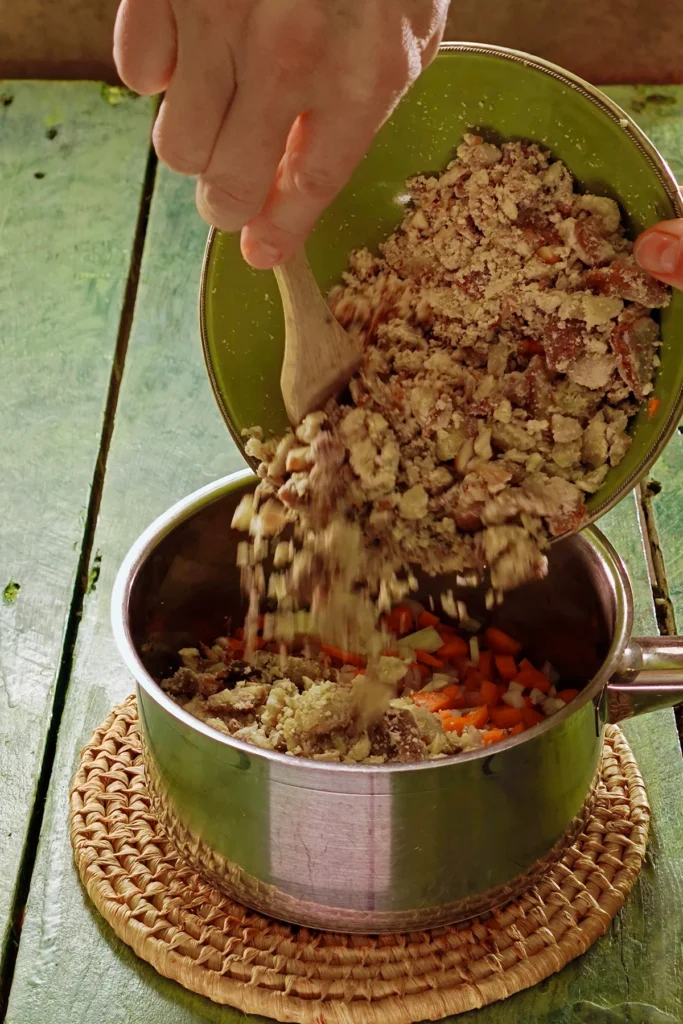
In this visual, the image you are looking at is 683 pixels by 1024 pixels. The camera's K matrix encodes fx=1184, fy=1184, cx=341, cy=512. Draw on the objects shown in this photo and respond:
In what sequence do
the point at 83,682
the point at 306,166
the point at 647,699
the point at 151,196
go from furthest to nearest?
1. the point at 151,196
2. the point at 83,682
3. the point at 647,699
4. the point at 306,166

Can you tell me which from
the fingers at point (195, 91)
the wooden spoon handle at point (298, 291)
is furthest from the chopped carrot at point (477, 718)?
the fingers at point (195, 91)

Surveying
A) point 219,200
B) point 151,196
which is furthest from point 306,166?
point 151,196

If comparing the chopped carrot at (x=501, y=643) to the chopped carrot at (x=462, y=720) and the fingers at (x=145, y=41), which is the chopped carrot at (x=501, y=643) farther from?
the fingers at (x=145, y=41)

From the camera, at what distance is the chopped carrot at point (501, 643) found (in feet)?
4.21

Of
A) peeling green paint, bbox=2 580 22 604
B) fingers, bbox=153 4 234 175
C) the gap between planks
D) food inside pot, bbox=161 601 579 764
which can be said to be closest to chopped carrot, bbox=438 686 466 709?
food inside pot, bbox=161 601 579 764

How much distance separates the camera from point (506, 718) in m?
1.18

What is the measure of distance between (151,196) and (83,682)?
1.08 metres

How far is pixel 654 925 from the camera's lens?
40.9 inches

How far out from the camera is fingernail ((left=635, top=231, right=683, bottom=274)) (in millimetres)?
896

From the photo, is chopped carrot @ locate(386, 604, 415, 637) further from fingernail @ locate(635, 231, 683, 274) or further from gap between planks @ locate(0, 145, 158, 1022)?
fingernail @ locate(635, 231, 683, 274)

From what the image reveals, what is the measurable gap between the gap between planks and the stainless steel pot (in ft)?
0.51

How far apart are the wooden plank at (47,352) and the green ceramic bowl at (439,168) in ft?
1.32

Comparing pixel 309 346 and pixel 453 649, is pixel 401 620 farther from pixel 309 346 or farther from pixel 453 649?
pixel 309 346

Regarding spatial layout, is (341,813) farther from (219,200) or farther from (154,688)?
(219,200)
